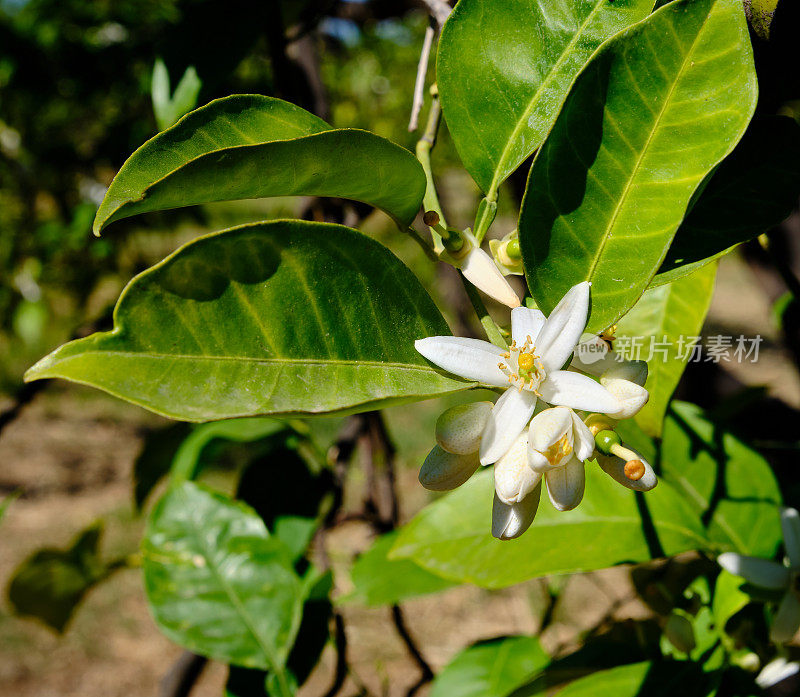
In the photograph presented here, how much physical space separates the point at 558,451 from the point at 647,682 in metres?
0.50

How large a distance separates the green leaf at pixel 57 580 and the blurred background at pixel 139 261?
4 cm

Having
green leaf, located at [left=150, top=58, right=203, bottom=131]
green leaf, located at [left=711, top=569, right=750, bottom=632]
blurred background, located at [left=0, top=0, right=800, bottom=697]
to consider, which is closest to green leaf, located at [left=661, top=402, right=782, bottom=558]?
green leaf, located at [left=711, top=569, right=750, bottom=632]

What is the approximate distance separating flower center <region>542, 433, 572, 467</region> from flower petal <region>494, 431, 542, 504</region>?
16mm

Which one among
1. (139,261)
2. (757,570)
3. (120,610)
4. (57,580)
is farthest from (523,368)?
(120,610)

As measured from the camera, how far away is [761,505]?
907mm

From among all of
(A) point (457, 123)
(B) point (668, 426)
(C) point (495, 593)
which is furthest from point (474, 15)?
(C) point (495, 593)

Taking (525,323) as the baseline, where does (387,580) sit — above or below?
below

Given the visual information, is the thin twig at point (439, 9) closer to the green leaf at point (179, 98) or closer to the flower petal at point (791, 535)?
the green leaf at point (179, 98)

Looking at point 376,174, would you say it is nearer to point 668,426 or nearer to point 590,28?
point 590,28

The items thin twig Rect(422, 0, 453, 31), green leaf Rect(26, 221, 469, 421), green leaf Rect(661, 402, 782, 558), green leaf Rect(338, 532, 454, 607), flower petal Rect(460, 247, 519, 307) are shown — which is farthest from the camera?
green leaf Rect(338, 532, 454, 607)

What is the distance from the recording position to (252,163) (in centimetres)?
44

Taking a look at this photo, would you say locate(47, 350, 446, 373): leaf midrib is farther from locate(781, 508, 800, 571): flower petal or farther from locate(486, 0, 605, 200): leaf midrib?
locate(781, 508, 800, 571): flower petal

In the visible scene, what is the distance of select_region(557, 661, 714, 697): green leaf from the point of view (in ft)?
2.54

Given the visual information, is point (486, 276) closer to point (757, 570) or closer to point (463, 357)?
point (463, 357)
